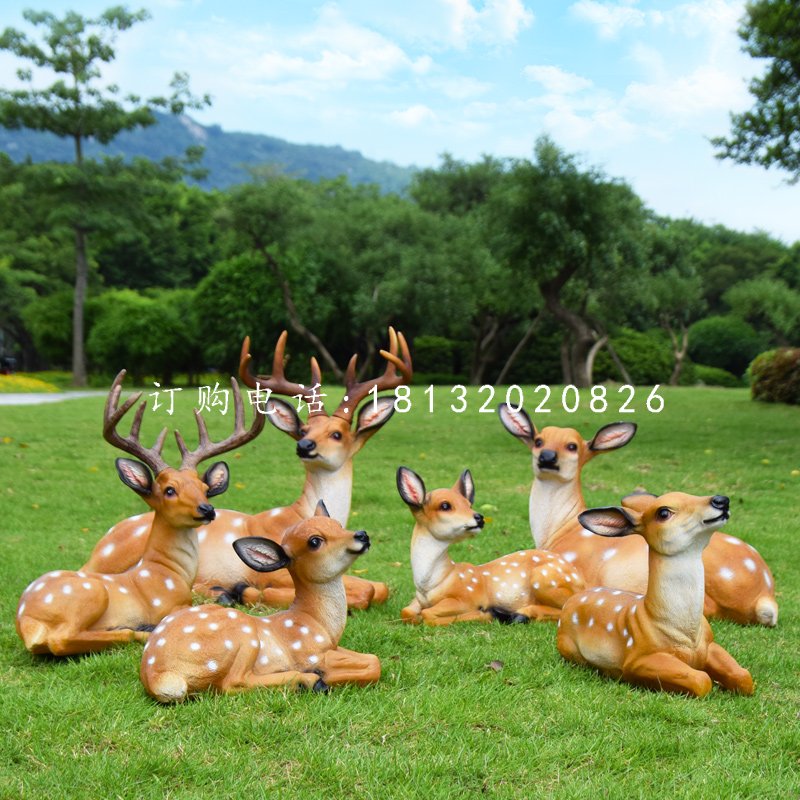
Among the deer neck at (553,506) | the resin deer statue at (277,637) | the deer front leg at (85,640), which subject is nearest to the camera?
the resin deer statue at (277,637)

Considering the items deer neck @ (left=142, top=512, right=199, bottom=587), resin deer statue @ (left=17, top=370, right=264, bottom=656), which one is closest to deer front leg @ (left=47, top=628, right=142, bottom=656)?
resin deer statue @ (left=17, top=370, right=264, bottom=656)

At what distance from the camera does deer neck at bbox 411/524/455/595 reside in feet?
17.4

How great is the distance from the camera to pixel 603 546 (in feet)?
18.5

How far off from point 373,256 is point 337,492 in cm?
3107

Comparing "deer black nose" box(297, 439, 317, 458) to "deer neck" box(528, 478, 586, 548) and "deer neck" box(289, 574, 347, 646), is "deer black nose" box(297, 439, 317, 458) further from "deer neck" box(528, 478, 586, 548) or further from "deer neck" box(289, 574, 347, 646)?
"deer neck" box(528, 478, 586, 548)

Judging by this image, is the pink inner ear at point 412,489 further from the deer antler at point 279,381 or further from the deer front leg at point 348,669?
the deer front leg at point 348,669

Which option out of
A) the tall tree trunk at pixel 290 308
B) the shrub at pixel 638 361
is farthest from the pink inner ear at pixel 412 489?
the shrub at pixel 638 361

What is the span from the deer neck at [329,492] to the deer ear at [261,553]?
1.42 metres

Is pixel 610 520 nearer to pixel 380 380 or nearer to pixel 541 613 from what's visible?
pixel 541 613

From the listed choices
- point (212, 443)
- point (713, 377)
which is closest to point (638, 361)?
point (713, 377)

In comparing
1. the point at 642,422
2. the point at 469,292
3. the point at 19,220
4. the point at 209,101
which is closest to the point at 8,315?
the point at 19,220

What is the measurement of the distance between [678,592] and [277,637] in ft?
6.09

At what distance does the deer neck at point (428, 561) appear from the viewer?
5301mm

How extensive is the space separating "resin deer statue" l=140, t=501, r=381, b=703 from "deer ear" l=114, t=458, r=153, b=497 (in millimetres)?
961
